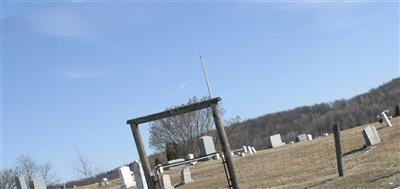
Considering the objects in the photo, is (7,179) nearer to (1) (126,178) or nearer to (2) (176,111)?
(1) (126,178)

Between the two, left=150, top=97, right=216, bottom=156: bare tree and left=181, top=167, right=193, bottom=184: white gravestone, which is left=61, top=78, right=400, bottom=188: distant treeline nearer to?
left=150, top=97, right=216, bottom=156: bare tree

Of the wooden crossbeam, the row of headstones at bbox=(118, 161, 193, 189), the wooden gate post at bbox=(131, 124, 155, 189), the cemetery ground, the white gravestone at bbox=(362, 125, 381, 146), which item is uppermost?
the wooden crossbeam

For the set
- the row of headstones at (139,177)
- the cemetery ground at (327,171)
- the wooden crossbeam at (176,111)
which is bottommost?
the cemetery ground at (327,171)

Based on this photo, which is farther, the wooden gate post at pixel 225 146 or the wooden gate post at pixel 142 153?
the wooden gate post at pixel 142 153

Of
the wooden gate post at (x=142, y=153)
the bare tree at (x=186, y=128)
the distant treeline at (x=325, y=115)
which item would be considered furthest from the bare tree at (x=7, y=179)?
the distant treeline at (x=325, y=115)

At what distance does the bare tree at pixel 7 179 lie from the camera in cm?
6031

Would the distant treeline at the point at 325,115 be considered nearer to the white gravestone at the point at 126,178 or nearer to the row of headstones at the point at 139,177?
the white gravestone at the point at 126,178

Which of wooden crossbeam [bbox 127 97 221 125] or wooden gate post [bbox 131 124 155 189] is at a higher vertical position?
wooden crossbeam [bbox 127 97 221 125]

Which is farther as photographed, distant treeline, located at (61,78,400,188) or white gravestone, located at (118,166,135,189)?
distant treeline, located at (61,78,400,188)

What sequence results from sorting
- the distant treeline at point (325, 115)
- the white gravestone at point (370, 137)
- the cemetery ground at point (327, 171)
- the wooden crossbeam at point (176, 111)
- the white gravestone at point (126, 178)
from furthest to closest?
1. the distant treeline at point (325, 115)
2. the white gravestone at point (126, 178)
3. the white gravestone at point (370, 137)
4. the cemetery ground at point (327, 171)
5. the wooden crossbeam at point (176, 111)

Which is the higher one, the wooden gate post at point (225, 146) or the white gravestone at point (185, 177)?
the wooden gate post at point (225, 146)

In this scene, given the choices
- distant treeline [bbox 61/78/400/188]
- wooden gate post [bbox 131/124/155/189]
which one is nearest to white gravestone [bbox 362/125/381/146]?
wooden gate post [bbox 131/124/155/189]

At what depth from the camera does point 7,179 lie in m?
62.7

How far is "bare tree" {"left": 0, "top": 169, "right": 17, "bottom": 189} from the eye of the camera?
198 ft
